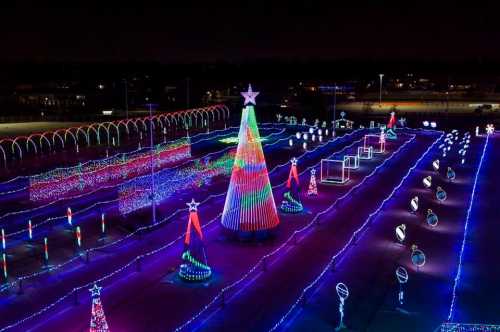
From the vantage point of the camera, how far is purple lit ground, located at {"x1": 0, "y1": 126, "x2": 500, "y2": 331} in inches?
559

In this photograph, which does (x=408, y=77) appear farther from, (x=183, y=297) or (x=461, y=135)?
(x=183, y=297)

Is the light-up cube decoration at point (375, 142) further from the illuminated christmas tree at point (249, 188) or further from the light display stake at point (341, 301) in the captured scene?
the light display stake at point (341, 301)

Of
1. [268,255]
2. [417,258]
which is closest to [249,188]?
[268,255]

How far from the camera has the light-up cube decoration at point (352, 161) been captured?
34094 mm

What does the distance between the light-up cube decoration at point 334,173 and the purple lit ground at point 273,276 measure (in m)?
3.96

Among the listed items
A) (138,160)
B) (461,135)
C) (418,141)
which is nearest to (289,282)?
(138,160)

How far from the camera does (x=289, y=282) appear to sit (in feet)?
54.4

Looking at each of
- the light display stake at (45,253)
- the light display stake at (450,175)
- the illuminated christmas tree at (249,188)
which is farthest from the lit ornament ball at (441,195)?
the light display stake at (45,253)

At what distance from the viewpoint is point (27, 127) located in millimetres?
51656

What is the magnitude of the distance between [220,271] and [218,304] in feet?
8.11

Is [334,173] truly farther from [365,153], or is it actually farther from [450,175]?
[365,153]

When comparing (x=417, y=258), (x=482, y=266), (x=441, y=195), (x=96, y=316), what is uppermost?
(x=96, y=316)

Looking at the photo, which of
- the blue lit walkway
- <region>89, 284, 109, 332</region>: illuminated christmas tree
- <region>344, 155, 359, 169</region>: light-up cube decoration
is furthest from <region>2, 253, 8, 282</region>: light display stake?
<region>344, 155, 359, 169</region>: light-up cube decoration

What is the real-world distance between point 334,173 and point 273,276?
53.3 ft
